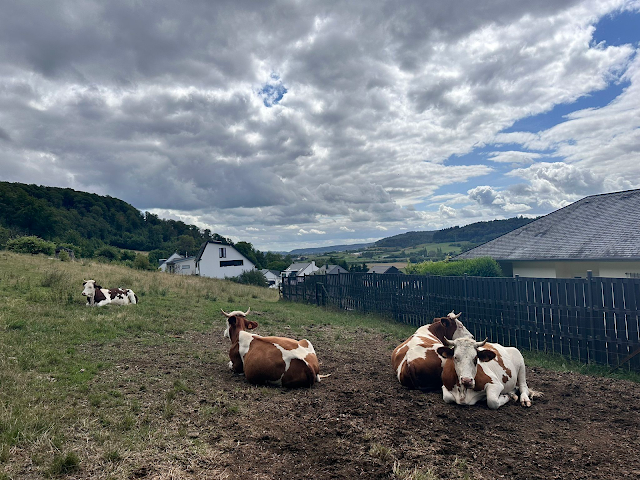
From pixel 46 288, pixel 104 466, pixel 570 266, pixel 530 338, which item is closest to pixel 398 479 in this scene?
pixel 104 466

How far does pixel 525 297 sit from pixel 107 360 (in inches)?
322

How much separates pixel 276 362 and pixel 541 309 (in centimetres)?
566

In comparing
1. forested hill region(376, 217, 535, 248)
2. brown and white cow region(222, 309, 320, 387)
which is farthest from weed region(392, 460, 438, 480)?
forested hill region(376, 217, 535, 248)

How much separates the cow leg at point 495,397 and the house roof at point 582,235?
34.4 ft

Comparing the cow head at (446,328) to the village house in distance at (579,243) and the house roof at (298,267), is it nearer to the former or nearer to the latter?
the village house in distance at (579,243)

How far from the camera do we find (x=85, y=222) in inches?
2776

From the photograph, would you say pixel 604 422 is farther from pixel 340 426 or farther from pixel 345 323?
pixel 345 323

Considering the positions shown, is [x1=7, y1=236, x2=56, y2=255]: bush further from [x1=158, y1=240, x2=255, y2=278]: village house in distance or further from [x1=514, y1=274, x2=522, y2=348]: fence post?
[x1=514, y1=274, x2=522, y2=348]: fence post

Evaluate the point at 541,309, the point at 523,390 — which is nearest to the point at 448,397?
the point at 523,390

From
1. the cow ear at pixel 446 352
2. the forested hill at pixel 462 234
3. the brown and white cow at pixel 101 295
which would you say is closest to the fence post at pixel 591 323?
the cow ear at pixel 446 352

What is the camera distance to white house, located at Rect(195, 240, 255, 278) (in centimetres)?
5634

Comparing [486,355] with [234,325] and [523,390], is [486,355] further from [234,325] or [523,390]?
[234,325]

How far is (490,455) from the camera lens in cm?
371

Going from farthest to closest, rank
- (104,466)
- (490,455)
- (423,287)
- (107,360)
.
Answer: (423,287), (107,360), (490,455), (104,466)
